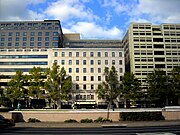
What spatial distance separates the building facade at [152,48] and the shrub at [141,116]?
171 feet

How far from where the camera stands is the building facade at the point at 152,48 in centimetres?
8988

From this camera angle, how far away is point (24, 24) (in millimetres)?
108500

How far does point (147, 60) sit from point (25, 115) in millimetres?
62320

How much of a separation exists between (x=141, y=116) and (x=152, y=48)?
59.2m

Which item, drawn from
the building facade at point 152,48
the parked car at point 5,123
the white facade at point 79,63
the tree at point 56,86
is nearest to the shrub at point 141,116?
the parked car at point 5,123

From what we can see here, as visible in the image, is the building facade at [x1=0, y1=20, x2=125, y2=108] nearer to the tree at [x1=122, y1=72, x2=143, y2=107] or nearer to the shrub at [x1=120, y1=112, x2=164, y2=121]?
the tree at [x1=122, y1=72, x2=143, y2=107]

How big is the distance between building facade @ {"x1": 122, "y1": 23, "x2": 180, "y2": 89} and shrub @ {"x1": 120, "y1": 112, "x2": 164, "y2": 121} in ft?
171

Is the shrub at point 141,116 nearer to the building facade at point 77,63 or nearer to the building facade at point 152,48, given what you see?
the building facade at point 77,63

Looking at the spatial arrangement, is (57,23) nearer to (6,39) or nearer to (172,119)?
(6,39)

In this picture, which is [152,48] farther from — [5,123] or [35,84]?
[5,123]

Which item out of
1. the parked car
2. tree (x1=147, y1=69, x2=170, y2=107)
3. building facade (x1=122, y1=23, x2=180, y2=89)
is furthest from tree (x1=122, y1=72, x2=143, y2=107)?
the parked car

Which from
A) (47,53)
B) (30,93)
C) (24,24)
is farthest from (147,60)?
(24,24)

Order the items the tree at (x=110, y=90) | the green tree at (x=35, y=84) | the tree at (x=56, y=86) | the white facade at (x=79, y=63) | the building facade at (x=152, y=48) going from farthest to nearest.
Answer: the building facade at (x=152, y=48), the white facade at (x=79, y=63), the tree at (x=110, y=90), the green tree at (x=35, y=84), the tree at (x=56, y=86)

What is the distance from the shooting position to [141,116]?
36250 mm
